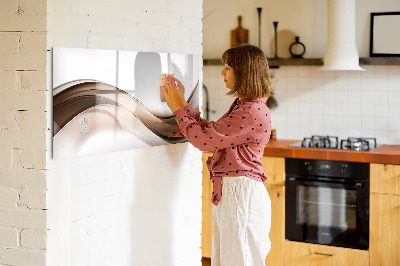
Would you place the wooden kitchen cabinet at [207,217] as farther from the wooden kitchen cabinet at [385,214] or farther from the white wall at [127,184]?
the white wall at [127,184]

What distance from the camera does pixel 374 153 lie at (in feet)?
13.5

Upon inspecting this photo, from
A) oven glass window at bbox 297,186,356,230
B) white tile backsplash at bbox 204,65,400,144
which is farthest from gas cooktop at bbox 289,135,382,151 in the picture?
oven glass window at bbox 297,186,356,230

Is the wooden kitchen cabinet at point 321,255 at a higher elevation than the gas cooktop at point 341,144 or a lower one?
lower

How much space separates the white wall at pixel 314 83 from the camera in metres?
4.79

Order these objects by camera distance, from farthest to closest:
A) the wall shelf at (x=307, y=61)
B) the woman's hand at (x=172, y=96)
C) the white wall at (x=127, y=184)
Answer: the wall shelf at (x=307, y=61)
the woman's hand at (x=172, y=96)
the white wall at (x=127, y=184)

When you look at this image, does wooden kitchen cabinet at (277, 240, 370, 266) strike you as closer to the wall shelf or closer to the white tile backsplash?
the white tile backsplash

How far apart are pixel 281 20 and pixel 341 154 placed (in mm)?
1430

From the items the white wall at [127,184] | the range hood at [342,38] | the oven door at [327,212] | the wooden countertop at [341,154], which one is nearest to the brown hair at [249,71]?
the white wall at [127,184]

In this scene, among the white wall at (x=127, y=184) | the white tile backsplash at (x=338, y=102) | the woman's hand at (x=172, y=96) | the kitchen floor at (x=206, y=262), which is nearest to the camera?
the white wall at (x=127, y=184)

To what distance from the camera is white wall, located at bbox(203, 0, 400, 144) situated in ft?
15.7

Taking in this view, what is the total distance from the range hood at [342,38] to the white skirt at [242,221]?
199cm

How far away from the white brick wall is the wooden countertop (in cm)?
243

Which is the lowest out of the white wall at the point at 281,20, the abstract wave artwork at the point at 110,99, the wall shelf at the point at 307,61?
the abstract wave artwork at the point at 110,99

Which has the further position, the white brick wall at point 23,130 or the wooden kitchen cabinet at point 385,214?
the wooden kitchen cabinet at point 385,214
